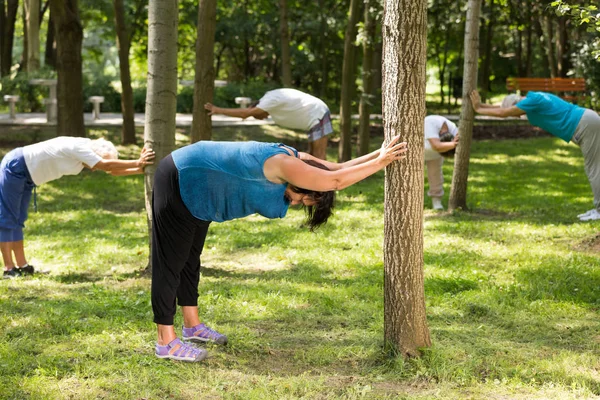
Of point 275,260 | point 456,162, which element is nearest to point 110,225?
point 275,260

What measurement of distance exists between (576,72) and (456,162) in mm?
15824

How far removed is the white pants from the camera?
36.6 feet

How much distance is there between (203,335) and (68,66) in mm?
10065

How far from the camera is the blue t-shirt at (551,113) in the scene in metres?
9.60

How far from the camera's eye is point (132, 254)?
8883 mm

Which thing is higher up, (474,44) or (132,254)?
(474,44)

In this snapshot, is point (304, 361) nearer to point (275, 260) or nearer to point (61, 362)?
point (61, 362)

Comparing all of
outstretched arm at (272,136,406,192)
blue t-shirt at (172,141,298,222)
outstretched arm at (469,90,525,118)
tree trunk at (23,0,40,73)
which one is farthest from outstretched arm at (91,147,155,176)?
tree trunk at (23,0,40,73)

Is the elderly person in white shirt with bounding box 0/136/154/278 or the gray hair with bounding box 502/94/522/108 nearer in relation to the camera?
the elderly person in white shirt with bounding box 0/136/154/278

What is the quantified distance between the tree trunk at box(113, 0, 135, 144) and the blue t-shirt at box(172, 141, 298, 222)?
11.3 metres

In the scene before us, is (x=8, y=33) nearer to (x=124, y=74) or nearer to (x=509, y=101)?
(x=124, y=74)

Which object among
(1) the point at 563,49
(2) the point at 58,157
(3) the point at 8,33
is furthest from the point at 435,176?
(1) the point at 563,49

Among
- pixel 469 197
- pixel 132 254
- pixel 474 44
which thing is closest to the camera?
pixel 132 254

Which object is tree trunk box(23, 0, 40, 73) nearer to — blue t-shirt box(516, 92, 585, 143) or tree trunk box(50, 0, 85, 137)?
tree trunk box(50, 0, 85, 137)
